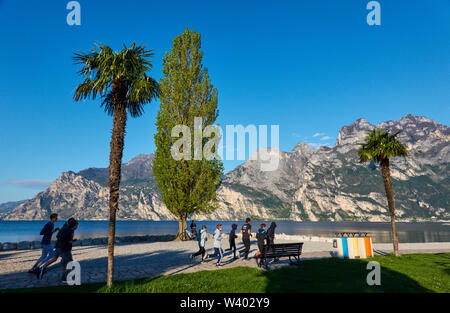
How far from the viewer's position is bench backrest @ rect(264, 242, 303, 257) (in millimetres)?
13312

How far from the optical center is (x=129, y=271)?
12.6 meters

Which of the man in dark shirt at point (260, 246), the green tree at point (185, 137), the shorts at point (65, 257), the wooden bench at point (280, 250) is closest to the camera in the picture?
the shorts at point (65, 257)

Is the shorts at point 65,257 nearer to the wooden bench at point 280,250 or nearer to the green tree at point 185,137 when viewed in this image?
the wooden bench at point 280,250

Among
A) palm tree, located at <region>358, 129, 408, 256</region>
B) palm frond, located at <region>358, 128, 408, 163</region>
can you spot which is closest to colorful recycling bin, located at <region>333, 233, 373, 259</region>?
palm tree, located at <region>358, 129, 408, 256</region>

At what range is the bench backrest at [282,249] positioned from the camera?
524 inches

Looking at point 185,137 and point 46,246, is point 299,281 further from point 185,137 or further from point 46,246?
point 185,137

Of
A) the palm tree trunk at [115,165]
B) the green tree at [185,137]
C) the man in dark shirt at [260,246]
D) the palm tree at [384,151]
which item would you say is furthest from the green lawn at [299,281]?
the green tree at [185,137]

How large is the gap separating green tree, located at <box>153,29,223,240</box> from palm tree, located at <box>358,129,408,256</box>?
47.5 ft

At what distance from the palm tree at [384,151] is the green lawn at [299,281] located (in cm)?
516

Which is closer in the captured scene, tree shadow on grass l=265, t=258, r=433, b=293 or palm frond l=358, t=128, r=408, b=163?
tree shadow on grass l=265, t=258, r=433, b=293

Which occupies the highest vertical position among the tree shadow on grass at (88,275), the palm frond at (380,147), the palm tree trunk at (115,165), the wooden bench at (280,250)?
the palm frond at (380,147)

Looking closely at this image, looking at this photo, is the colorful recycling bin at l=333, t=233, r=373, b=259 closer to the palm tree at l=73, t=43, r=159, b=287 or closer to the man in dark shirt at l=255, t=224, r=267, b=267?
the man in dark shirt at l=255, t=224, r=267, b=267

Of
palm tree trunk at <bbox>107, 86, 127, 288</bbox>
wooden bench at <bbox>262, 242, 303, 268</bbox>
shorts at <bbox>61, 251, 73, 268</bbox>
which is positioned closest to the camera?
palm tree trunk at <bbox>107, 86, 127, 288</bbox>
